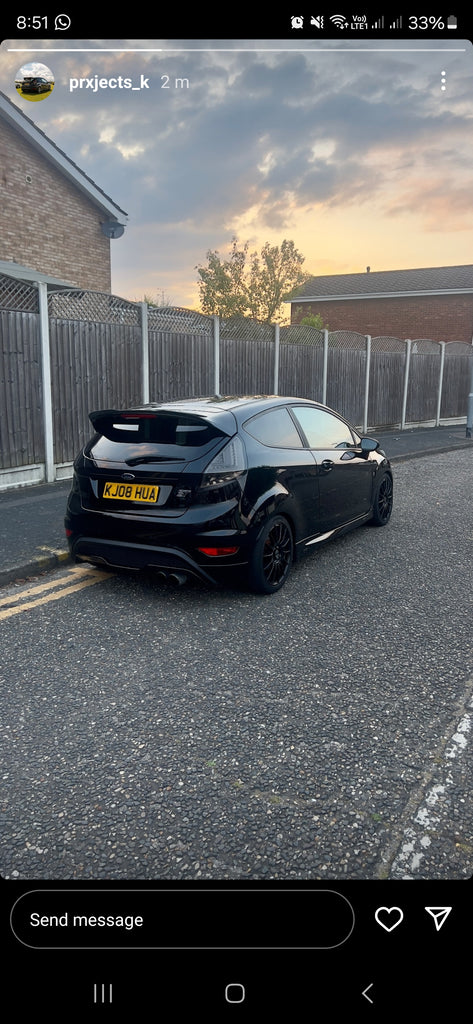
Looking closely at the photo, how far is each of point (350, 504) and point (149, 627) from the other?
99.2 inches

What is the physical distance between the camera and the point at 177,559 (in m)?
4.07

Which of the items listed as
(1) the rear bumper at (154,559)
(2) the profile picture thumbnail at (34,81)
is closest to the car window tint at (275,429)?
(1) the rear bumper at (154,559)

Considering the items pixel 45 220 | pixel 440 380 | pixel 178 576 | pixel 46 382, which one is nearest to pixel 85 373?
pixel 46 382

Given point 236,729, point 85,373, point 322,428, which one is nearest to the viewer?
point 236,729

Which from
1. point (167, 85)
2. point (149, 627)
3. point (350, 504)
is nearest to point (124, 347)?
point (350, 504)

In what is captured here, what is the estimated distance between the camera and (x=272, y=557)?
4.53 m

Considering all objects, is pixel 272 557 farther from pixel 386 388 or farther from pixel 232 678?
pixel 386 388

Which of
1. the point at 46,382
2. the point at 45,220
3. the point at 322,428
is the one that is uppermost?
the point at 45,220

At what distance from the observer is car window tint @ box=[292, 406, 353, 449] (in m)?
5.24

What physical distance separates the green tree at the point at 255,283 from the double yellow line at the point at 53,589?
34.6 metres

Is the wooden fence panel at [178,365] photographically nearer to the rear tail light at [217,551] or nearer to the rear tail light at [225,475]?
the rear tail light at [225,475]

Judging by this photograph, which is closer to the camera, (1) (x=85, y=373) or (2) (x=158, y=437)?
(2) (x=158, y=437)
